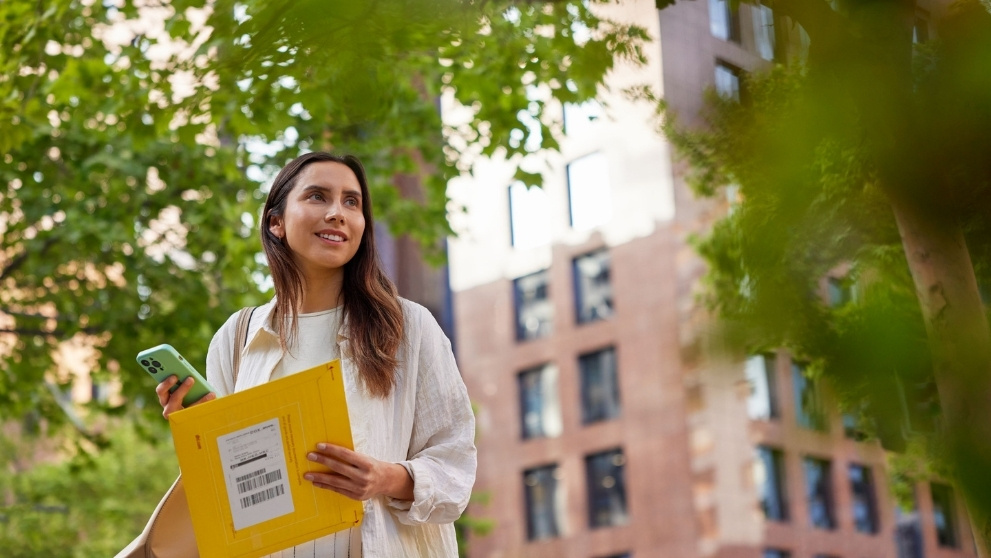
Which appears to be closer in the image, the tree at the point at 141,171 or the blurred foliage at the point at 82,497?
the tree at the point at 141,171

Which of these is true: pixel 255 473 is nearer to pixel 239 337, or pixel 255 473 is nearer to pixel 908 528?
pixel 239 337

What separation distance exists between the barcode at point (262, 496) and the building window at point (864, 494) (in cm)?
141

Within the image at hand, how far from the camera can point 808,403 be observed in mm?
725

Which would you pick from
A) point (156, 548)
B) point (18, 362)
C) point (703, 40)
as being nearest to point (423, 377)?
point (156, 548)

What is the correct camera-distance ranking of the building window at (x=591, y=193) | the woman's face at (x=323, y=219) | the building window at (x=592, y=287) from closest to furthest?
1. the building window at (x=591, y=193)
2. the woman's face at (x=323, y=219)
3. the building window at (x=592, y=287)

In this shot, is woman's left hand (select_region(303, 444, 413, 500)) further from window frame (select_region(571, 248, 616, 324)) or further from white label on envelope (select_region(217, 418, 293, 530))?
window frame (select_region(571, 248, 616, 324))

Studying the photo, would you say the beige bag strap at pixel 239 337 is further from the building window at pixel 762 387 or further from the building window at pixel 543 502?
the building window at pixel 543 502

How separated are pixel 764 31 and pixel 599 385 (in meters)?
26.3

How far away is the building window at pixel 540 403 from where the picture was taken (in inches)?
1101

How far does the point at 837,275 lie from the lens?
2.45 ft

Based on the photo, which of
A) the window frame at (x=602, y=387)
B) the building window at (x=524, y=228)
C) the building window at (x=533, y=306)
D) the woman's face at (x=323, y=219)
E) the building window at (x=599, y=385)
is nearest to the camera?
the woman's face at (x=323, y=219)

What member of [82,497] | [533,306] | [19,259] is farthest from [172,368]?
[533,306]

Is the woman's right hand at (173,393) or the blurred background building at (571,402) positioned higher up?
the blurred background building at (571,402)

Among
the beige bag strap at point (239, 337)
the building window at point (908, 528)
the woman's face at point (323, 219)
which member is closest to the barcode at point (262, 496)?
the beige bag strap at point (239, 337)
